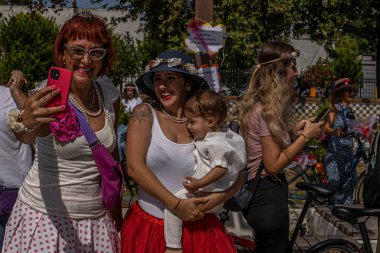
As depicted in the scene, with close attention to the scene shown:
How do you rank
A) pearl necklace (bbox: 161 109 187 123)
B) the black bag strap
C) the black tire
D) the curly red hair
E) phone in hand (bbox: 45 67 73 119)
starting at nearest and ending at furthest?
phone in hand (bbox: 45 67 73 119) → the curly red hair → pearl necklace (bbox: 161 109 187 123) → the black bag strap → the black tire

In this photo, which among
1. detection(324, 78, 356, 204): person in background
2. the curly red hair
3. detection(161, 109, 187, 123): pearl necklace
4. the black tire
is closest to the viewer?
the curly red hair

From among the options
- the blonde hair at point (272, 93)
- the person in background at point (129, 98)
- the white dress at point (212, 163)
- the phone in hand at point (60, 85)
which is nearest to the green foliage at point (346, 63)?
the person in background at point (129, 98)

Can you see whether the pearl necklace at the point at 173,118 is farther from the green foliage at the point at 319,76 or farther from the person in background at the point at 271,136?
the green foliage at the point at 319,76

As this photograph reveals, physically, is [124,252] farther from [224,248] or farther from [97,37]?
[97,37]

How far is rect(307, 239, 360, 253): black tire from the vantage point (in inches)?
169

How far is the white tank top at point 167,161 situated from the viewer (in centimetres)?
272

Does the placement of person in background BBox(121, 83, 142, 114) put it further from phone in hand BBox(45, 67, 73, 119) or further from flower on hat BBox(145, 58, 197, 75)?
phone in hand BBox(45, 67, 73, 119)

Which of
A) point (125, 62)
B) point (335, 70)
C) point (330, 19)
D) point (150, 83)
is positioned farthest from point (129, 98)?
point (150, 83)

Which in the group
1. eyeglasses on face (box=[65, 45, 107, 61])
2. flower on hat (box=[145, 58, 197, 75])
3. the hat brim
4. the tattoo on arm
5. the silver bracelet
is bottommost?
the tattoo on arm

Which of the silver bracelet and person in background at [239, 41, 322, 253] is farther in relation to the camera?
person in background at [239, 41, 322, 253]

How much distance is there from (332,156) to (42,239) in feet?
19.9

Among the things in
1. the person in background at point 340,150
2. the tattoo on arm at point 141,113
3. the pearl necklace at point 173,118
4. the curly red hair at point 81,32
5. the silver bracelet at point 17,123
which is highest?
the curly red hair at point 81,32

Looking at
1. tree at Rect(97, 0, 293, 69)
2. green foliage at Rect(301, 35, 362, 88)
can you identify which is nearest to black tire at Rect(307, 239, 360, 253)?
tree at Rect(97, 0, 293, 69)

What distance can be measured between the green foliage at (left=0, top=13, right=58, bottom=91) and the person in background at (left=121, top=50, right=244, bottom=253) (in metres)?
12.9
